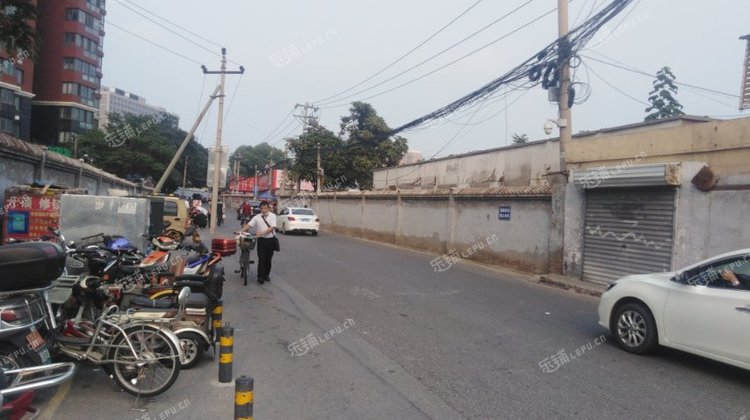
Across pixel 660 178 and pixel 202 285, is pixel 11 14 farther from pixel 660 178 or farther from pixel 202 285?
pixel 660 178

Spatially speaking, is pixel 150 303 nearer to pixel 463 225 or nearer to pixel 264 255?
pixel 264 255

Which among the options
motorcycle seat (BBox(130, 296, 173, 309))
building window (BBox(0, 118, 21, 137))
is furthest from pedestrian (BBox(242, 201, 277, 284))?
building window (BBox(0, 118, 21, 137))

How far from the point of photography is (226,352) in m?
4.63

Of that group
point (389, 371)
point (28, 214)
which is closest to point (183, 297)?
point (389, 371)

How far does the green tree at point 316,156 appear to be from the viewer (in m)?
38.7

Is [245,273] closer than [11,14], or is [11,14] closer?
[11,14]

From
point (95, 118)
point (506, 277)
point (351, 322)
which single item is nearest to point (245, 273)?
point (351, 322)

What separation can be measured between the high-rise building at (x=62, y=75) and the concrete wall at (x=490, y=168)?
4051 cm

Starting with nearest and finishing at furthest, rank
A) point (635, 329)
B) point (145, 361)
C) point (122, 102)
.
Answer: point (145, 361), point (635, 329), point (122, 102)

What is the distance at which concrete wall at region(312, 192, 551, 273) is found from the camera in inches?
586

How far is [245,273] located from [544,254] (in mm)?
8097

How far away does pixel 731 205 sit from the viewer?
389 inches

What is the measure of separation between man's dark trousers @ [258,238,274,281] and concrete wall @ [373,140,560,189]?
11.4 m

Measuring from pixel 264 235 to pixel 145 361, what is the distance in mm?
6222
